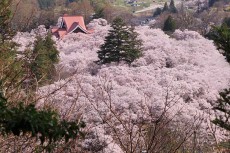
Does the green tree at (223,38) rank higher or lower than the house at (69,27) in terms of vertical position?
higher

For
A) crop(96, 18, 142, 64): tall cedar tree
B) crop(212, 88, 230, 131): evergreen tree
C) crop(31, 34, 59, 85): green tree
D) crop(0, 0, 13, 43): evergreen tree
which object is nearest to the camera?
crop(212, 88, 230, 131): evergreen tree

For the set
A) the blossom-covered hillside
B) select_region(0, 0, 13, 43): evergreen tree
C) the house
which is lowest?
the house

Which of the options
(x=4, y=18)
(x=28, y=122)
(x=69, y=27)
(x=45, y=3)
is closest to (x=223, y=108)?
(x=28, y=122)

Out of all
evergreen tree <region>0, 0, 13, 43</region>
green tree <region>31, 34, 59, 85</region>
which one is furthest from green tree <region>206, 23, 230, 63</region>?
green tree <region>31, 34, 59, 85</region>

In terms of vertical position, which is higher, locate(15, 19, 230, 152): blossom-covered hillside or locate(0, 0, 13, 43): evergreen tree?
locate(0, 0, 13, 43): evergreen tree

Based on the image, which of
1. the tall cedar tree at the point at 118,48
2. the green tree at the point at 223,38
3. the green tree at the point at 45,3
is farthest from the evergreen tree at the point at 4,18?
the green tree at the point at 45,3

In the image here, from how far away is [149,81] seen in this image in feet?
66.6

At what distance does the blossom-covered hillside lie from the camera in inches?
572

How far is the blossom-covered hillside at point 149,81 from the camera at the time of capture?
47.7 feet

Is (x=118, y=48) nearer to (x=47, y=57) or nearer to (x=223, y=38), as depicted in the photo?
(x=47, y=57)

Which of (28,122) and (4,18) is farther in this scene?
(4,18)

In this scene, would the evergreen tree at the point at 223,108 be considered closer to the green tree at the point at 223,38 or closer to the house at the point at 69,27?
the green tree at the point at 223,38

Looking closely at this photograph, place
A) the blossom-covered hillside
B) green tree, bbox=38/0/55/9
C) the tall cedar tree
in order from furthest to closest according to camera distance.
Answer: green tree, bbox=38/0/55/9 → the tall cedar tree → the blossom-covered hillside

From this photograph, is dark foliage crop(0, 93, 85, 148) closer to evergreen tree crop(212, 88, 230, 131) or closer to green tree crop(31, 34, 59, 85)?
evergreen tree crop(212, 88, 230, 131)
